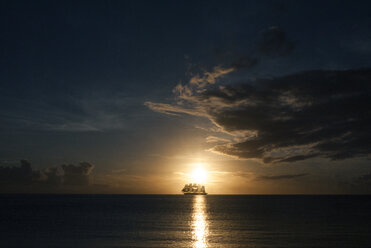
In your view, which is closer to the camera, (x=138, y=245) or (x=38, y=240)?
(x=138, y=245)

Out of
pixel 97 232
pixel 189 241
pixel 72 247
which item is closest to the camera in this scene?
pixel 72 247

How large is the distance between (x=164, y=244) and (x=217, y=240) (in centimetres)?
938

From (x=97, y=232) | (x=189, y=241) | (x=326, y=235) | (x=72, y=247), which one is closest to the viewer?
(x=72, y=247)

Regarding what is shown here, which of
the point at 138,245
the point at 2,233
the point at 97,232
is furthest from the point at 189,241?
the point at 2,233

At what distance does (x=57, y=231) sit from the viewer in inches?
2415

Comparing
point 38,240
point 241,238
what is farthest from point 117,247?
point 241,238

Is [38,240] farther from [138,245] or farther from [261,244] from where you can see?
[261,244]

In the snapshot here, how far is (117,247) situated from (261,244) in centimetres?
2120

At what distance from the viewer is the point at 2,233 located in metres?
58.4

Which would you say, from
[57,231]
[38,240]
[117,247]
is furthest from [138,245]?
[57,231]

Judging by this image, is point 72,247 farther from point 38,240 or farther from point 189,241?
point 189,241

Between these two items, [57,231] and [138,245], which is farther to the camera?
[57,231]

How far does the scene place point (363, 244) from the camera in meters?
45.8

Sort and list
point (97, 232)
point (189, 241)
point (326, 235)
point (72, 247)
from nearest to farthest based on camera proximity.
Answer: point (72, 247) → point (189, 241) → point (326, 235) → point (97, 232)
